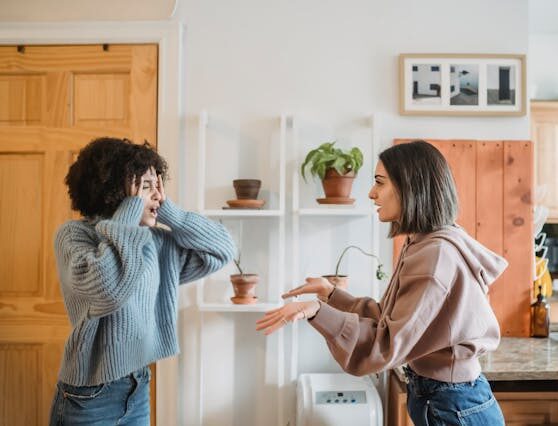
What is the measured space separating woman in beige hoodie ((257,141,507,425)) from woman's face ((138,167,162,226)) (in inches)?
20.0

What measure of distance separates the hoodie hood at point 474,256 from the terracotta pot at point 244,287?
100 centimetres

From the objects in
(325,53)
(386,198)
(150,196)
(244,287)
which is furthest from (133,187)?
(325,53)

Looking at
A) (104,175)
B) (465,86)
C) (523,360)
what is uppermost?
(465,86)

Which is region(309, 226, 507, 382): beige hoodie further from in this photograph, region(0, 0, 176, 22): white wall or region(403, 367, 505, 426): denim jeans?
region(0, 0, 176, 22): white wall

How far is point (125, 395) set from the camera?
Answer: 1310 millimetres

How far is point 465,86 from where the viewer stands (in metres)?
2.24

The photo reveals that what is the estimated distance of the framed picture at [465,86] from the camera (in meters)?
2.22

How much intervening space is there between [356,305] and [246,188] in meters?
0.86

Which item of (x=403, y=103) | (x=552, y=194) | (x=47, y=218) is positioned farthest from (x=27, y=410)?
(x=552, y=194)

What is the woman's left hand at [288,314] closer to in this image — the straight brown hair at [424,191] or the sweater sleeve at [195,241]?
the straight brown hair at [424,191]

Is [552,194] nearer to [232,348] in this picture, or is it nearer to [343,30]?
[343,30]

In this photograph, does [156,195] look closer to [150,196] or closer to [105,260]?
[150,196]

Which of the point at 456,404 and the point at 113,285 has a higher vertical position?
the point at 113,285

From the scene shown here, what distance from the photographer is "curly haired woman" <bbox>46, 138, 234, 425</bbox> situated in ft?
4.03
